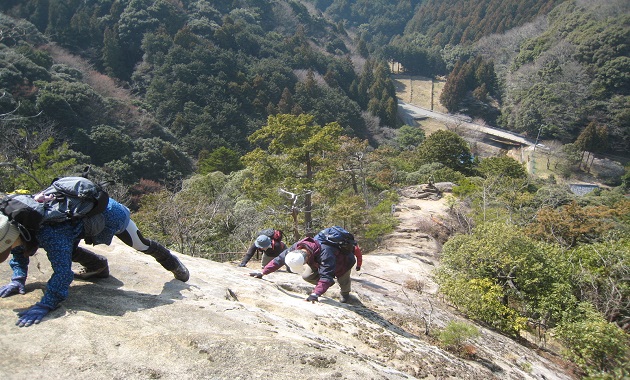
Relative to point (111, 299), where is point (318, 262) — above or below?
below

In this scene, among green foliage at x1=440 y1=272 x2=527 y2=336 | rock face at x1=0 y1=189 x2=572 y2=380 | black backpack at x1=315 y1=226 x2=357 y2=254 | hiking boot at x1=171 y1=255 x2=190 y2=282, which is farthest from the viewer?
green foliage at x1=440 y1=272 x2=527 y2=336

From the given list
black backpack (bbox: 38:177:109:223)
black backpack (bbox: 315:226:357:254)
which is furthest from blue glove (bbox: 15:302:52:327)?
black backpack (bbox: 315:226:357:254)

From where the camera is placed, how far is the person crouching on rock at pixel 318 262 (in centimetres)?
436

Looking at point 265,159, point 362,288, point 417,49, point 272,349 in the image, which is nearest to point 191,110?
point 265,159

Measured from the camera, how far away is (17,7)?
40.1m

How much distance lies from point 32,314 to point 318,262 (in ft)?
9.43

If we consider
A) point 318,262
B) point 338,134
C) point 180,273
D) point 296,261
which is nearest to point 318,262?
point 318,262

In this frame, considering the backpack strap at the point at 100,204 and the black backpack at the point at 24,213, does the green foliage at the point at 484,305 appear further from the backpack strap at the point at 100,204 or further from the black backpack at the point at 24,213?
the black backpack at the point at 24,213

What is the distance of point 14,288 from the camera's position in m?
3.12

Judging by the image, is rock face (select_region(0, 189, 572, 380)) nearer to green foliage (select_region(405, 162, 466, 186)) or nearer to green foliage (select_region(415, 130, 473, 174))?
green foliage (select_region(405, 162, 466, 186))

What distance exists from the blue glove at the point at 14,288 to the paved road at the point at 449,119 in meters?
52.2

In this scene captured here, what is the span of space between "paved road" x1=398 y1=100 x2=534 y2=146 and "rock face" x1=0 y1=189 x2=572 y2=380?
1920 inches

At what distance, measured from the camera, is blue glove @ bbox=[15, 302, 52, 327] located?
279 cm

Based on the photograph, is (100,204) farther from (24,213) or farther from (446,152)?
(446,152)
